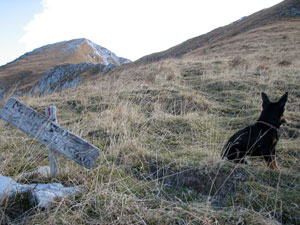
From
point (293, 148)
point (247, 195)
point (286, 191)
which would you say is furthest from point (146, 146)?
point (293, 148)

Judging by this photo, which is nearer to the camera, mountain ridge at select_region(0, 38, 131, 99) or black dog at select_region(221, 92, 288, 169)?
black dog at select_region(221, 92, 288, 169)

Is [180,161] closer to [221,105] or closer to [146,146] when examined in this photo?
[146,146]

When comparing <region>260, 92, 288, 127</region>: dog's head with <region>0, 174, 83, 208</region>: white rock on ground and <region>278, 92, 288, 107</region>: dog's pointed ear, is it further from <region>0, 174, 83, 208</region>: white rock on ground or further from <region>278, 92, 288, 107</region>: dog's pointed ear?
<region>0, 174, 83, 208</region>: white rock on ground

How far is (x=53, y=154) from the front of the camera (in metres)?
2.08

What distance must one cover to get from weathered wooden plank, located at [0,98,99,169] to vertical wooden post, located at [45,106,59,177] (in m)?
0.06

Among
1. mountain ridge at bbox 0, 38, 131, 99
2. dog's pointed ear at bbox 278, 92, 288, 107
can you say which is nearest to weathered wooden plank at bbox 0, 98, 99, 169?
dog's pointed ear at bbox 278, 92, 288, 107

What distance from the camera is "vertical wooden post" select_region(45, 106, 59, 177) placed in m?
2.04

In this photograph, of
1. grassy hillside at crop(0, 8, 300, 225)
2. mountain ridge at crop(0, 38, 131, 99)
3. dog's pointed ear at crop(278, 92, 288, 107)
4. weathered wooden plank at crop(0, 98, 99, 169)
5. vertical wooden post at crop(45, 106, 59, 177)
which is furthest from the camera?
mountain ridge at crop(0, 38, 131, 99)

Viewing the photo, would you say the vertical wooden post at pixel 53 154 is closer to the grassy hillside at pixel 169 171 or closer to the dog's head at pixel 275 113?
the grassy hillside at pixel 169 171

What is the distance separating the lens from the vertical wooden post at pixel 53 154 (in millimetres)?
2036

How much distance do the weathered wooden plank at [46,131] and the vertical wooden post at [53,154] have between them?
58 millimetres

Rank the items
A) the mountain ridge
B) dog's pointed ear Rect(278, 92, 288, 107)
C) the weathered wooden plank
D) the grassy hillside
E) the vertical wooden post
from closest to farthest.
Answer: the grassy hillside → the weathered wooden plank → the vertical wooden post → dog's pointed ear Rect(278, 92, 288, 107) → the mountain ridge

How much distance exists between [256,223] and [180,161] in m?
1.13

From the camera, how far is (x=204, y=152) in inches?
113
